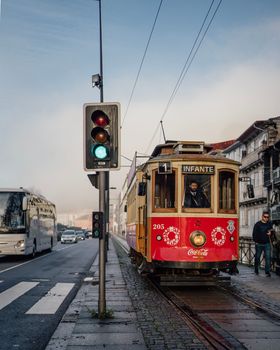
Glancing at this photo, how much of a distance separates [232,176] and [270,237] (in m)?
4.28

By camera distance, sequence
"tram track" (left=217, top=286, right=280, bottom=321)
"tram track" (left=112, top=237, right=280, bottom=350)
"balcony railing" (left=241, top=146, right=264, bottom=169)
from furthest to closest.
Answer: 1. "balcony railing" (left=241, top=146, right=264, bottom=169)
2. "tram track" (left=217, top=286, right=280, bottom=321)
3. "tram track" (left=112, top=237, right=280, bottom=350)

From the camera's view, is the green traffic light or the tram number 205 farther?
the tram number 205

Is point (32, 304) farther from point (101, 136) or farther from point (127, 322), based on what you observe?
point (101, 136)

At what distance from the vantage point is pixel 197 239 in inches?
463

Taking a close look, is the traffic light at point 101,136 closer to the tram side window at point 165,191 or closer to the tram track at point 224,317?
the tram track at point 224,317

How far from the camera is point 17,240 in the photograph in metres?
22.4

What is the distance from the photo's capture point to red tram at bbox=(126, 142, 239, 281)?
11719 millimetres

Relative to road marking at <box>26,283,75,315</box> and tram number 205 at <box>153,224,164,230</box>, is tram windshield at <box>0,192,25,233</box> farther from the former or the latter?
tram number 205 at <box>153,224,164,230</box>

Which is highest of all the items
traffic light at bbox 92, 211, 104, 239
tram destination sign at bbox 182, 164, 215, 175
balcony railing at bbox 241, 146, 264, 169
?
balcony railing at bbox 241, 146, 264, 169

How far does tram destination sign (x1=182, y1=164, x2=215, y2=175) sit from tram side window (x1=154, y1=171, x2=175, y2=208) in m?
0.32

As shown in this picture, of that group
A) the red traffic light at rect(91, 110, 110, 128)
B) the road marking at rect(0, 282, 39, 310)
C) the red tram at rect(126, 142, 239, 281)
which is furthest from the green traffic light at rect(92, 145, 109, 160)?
the red tram at rect(126, 142, 239, 281)

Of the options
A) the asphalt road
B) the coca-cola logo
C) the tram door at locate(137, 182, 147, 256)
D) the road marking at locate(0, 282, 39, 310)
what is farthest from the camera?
the tram door at locate(137, 182, 147, 256)

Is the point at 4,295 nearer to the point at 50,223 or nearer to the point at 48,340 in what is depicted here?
the point at 48,340

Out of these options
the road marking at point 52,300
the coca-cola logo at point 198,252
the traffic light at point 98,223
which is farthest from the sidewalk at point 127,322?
the traffic light at point 98,223
